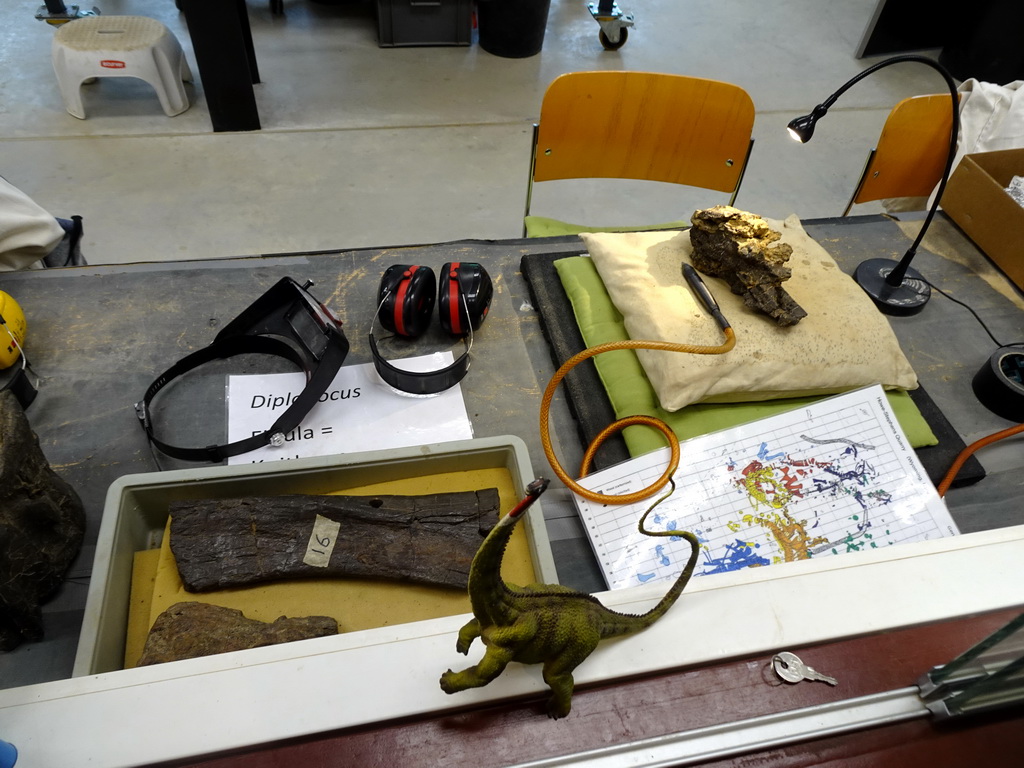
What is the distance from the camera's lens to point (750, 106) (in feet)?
4.65

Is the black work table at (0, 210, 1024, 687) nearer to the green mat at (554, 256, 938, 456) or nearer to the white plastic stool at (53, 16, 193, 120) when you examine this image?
the green mat at (554, 256, 938, 456)

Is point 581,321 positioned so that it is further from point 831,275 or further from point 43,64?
point 43,64

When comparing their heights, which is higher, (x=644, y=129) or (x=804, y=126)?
(x=804, y=126)

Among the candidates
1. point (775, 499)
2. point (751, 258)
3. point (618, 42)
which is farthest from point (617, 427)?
point (618, 42)

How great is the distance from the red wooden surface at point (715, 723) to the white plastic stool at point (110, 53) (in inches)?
112

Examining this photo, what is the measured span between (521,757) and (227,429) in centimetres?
75

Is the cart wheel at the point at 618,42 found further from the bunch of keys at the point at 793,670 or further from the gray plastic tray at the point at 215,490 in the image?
the bunch of keys at the point at 793,670

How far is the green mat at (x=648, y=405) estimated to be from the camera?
1.07 metres

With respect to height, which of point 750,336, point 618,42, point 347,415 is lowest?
point 618,42

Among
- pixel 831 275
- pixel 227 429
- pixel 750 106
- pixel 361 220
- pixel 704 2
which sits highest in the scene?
pixel 750 106

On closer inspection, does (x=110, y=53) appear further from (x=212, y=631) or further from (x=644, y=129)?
(x=212, y=631)

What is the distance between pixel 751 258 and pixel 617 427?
37cm

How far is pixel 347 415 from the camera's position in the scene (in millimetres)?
1077

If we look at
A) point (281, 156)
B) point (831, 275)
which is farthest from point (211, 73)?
point (831, 275)
